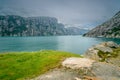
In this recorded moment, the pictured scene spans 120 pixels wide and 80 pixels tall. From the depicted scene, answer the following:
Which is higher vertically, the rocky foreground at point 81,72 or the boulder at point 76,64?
the boulder at point 76,64

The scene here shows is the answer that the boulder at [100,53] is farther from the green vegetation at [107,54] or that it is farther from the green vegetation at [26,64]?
the green vegetation at [26,64]

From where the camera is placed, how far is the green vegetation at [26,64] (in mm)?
16156

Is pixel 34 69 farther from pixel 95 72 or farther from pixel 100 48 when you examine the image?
pixel 100 48

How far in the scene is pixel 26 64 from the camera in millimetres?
18047

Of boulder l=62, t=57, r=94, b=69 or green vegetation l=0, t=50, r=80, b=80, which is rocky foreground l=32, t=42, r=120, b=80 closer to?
boulder l=62, t=57, r=94, b=69

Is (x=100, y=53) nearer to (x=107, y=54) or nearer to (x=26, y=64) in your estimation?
(x=107, y=54)

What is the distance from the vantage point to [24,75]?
16062 millimetres

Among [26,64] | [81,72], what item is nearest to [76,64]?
[81,72]

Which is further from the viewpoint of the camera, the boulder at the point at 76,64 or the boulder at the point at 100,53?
the boulder at the point at 100,53

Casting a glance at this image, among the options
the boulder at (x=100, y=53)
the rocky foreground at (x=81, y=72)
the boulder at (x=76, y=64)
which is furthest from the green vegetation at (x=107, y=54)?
the boulder at (x=76, y=64)

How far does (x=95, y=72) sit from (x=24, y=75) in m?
6.28

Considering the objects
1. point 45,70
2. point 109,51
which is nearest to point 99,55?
point 109,51

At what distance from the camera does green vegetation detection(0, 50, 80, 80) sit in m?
16.2

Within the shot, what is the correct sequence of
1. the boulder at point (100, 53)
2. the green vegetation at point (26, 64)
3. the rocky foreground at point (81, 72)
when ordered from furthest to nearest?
the boulder at point (100, 53) < the green vegetation at point (26, 64) < the rocky foreground at point (81, 72)
